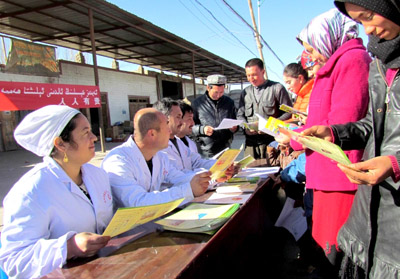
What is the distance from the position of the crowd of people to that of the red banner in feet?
19.2

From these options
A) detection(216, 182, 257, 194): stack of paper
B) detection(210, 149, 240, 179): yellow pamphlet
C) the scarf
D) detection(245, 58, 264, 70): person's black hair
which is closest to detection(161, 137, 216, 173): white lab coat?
detection(216, 182, 257, 194): stack of paper

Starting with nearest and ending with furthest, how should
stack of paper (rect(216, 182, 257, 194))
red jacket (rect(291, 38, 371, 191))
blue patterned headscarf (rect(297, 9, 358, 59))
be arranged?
red jacket (rect(291, 38, 371, 191))
blue patterned headscarf (rect(297, 9, 358, 59))
stack of paper (rect(216, 182, 257, 194))

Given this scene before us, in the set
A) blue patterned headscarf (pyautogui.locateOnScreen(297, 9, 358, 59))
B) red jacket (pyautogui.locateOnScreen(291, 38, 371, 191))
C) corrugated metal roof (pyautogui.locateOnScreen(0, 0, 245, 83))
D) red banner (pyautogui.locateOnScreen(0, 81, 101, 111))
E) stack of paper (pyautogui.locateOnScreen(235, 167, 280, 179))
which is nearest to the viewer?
red jacket (pyautogui.locateOnScreen(291, 38, 371, 191))

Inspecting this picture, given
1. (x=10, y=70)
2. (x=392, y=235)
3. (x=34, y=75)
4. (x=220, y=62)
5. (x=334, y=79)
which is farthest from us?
(x=220, y=62)

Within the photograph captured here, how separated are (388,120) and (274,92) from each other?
2.25 m

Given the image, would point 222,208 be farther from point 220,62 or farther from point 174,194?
point 220,62

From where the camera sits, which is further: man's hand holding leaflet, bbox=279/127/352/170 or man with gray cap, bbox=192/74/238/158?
man with gray cap, bbox=192/74/238/158

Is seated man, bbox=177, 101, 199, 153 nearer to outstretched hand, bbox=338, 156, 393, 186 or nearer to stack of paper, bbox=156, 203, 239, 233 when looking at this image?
stack of paper, bbox=156, 203, 239, 233

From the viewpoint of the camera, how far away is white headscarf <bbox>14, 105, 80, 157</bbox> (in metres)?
1.27

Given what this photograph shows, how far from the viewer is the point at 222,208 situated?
54.6 inches

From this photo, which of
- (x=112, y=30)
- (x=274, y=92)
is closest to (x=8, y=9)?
(x=112, y=30)

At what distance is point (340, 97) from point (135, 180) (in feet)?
4.06

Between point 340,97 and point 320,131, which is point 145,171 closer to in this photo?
point 320,131

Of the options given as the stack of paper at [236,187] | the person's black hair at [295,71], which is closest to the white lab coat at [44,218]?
the stack of paper at [236,187]
